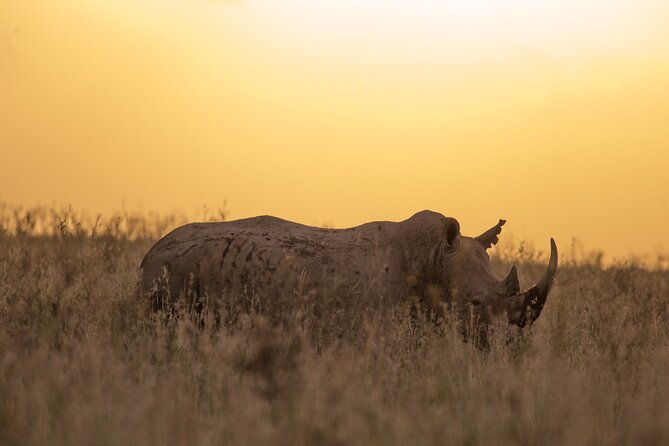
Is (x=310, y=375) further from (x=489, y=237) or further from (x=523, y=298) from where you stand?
(x=489, y=237)

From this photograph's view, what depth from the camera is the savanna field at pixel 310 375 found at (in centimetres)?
580

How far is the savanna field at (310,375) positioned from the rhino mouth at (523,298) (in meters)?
0.16

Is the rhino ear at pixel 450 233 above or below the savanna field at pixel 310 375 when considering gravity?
above

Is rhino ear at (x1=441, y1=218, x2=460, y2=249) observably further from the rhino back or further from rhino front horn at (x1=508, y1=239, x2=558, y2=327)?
rhino front horn at (x1=508, y1=239, x2=558, y2=327)

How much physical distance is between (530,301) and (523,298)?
0.24ft

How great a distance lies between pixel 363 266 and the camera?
9.34 meters

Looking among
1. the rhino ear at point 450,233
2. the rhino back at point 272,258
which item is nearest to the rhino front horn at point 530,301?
the rhino ear at point 450,233

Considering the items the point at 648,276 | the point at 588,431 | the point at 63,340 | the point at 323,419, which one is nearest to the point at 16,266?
the point at 63,340

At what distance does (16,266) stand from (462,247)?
6427 mm

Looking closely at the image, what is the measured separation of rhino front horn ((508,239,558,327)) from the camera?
8859 mm

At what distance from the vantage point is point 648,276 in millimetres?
18688

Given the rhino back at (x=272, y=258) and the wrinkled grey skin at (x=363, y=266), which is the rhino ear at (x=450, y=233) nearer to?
the wrinkled grey skin at (x=363, y=266)

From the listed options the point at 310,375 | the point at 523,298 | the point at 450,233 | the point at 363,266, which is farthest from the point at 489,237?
the point at 310,375

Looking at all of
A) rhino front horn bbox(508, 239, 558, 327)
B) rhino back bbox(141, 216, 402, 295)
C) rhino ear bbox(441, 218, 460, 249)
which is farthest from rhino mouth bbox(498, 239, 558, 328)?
rhino back bbox(141, 216, 402, 295)
